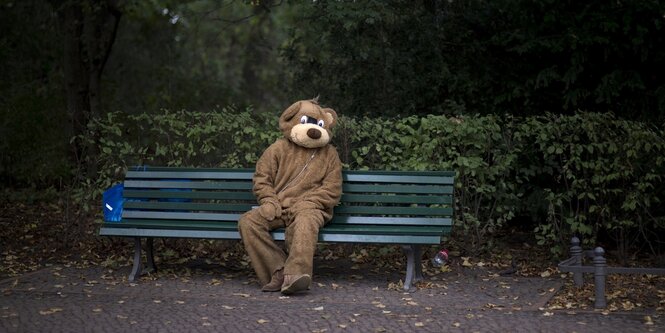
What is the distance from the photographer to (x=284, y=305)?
7.21 meters

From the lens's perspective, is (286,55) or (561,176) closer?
(561,176)

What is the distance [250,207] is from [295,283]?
1277 millimetres

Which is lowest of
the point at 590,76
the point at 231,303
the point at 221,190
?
the point at 231,303

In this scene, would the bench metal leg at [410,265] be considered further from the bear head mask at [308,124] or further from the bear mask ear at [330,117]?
the bear mask ear at [330,117]

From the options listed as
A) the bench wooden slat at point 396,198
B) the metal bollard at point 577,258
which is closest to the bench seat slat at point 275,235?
the bench wooden slat at point 396,198

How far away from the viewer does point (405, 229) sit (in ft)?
26.2

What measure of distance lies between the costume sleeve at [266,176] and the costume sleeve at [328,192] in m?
0.28

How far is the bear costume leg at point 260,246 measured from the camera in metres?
7.73

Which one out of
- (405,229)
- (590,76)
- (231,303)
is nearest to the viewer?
(231,303)

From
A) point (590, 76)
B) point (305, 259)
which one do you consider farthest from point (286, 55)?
point (305, 259)

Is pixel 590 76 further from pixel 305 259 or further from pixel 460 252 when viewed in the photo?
pixel 305 259

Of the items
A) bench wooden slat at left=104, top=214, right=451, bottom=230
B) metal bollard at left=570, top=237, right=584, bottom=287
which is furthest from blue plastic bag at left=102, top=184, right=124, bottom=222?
metal bollard at left=570, top=237, right=584, bottom=287

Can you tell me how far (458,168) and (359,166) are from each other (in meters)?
0.88

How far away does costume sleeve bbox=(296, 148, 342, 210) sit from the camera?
7.88m
